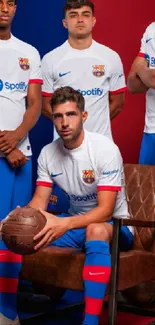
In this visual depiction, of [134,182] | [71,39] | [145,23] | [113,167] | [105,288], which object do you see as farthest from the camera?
[145,23]

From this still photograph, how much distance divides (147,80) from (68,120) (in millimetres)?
611

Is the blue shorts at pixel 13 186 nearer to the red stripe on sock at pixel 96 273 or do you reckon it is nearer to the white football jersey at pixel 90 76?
the white football jersey at pixel 90 76

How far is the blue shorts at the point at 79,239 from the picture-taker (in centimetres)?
376

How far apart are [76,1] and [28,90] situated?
0.55 meters

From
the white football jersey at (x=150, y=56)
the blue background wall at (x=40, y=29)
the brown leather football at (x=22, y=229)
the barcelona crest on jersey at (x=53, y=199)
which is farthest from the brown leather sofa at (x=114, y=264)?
the blue background wall at (x=40, y=29)

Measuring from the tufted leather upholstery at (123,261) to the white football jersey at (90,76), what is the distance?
0.49 metres

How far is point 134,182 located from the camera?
407 cm

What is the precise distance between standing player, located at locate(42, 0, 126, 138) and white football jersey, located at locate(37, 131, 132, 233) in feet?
1.64

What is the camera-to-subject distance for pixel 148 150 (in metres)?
4.27

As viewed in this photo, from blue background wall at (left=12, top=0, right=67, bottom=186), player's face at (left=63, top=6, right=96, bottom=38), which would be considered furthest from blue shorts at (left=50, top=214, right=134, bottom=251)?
blue background wall at (left=12, top=0, right=67, bottom=186)

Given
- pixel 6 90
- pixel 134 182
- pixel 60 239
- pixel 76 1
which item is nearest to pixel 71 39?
pixel 76 1

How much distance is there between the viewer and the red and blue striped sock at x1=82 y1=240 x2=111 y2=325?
3377 millimetres

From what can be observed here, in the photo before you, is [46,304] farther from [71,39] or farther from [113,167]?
[71,39]

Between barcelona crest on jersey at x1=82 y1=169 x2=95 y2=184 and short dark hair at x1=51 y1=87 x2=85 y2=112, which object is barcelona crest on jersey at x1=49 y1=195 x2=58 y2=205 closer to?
barcelona crest on jersey at x1=82 y1=169 x2=95 y2=184
